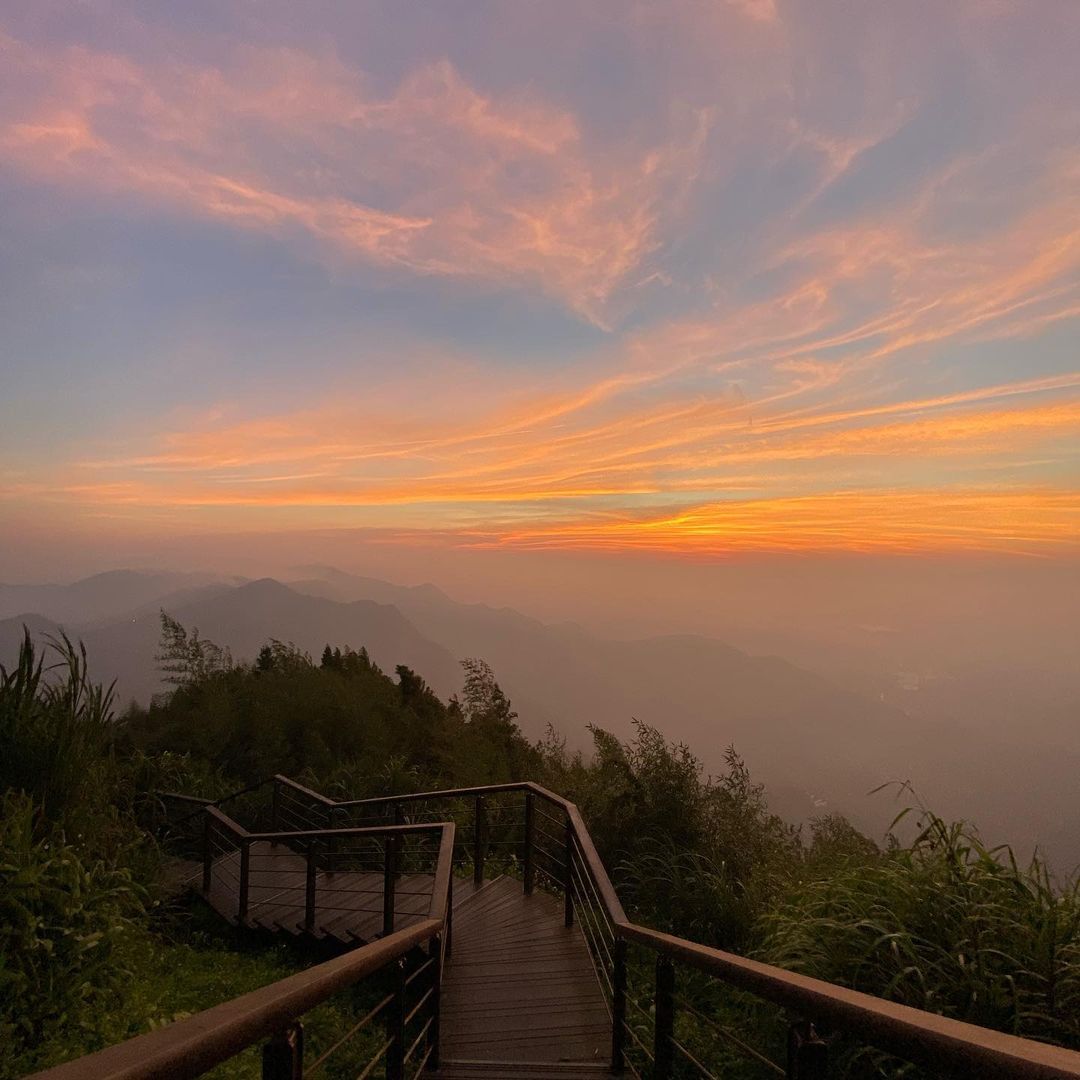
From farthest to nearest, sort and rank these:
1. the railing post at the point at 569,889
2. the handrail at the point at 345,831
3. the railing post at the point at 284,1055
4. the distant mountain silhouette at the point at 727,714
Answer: the distant mountain silhouette at the point at 727,714 < the railing post at the point at 569,889 < the handrail at the point at 345,831 < the railing post at the point at 284,1055

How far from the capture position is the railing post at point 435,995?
11.0 feet

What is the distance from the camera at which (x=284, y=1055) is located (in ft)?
5.00

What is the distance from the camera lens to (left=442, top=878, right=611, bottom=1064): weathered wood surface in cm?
371

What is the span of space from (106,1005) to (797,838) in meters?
7.85

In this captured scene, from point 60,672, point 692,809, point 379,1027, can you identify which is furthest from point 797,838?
point 60,672

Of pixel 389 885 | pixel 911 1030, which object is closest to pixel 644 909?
pixel 389 885

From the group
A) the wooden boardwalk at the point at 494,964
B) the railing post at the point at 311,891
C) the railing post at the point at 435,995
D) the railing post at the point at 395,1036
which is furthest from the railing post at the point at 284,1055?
the railing post at the point at 311,891

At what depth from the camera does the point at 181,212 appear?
8.02 metres

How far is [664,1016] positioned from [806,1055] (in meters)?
1.22

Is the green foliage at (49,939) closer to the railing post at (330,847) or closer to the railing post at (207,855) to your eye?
the railing post at (330,847)

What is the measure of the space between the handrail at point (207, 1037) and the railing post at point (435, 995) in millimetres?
1673

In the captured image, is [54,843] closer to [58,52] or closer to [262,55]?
[58,52]

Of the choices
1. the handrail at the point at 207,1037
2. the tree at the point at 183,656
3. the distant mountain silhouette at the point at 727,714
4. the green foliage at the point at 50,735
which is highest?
the handrail at the point at 207,1037

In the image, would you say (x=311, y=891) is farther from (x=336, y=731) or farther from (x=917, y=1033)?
(x=336, y=731)
